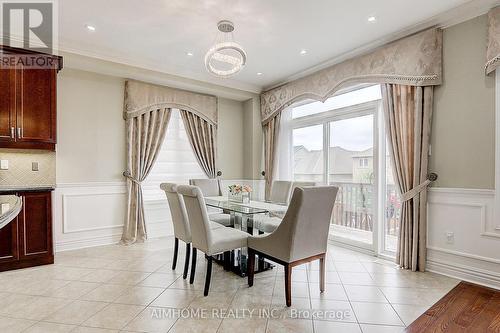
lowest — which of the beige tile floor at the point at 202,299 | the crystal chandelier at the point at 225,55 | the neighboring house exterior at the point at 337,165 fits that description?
the beige tile floor at the point at 202,299

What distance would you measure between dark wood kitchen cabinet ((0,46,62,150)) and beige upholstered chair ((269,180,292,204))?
9.90 feet

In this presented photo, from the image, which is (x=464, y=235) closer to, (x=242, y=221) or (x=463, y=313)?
(x=463, y=313)

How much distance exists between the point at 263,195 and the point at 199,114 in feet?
6.52

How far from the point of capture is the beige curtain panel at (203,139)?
16.0 ft

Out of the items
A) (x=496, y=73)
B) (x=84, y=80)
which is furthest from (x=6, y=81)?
(x=496, y=73)

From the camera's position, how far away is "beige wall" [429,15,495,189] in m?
2.64

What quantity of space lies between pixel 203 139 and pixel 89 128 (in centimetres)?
184

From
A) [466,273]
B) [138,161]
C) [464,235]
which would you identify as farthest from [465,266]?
[138,161]

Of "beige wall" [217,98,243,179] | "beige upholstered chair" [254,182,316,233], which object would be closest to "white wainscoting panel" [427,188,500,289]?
"beige upholstered chair" [254,182,316,233]

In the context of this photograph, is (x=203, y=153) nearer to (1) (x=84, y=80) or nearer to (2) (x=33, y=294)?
(1) (x=84, y=80)

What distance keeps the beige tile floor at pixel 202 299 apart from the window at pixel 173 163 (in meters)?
1.49

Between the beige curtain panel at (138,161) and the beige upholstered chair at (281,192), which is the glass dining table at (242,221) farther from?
the beige curtain panel at (138,161)

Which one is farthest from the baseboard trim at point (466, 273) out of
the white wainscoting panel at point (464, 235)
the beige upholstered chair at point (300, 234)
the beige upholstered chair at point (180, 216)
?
the beige upholstered chair at point (180, 216)

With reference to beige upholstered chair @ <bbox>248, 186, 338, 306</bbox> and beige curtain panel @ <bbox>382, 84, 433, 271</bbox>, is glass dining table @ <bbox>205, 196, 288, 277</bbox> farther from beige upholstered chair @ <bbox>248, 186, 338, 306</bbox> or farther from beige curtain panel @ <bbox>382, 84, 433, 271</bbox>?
beige curtain panel @ <bbox>382, 84, 433, 271</bbox>
